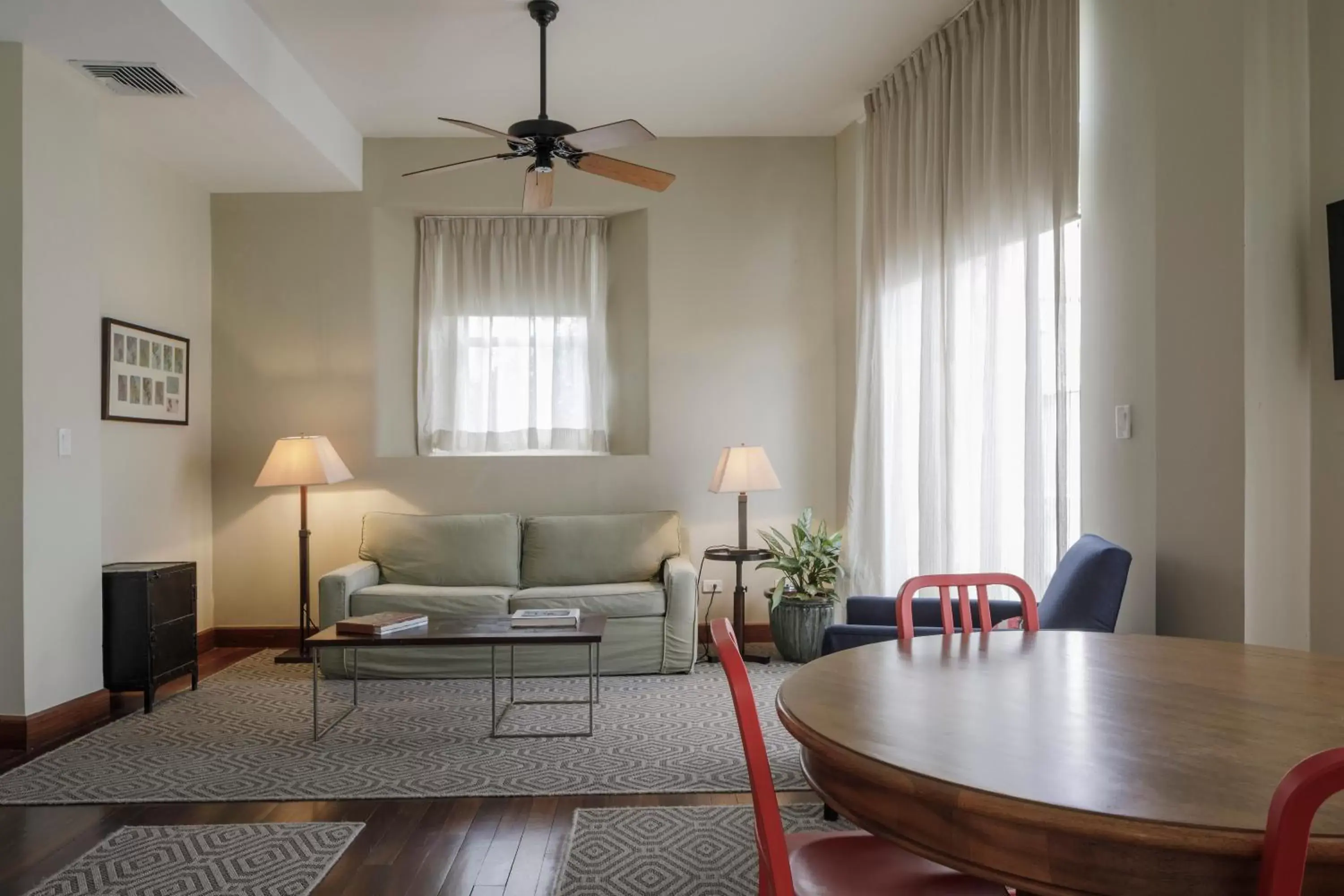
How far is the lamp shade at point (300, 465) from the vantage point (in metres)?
5.01

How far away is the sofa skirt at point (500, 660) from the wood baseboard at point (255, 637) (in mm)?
1014

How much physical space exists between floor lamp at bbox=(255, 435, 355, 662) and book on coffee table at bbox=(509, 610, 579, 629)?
1768 mm

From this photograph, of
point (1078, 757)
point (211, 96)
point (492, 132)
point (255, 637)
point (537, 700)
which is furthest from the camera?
point (255, 637)

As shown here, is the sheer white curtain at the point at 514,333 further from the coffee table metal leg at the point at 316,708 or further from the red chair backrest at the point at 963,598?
the red chair backrest at the point at 963,598

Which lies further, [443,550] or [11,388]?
[443,550]

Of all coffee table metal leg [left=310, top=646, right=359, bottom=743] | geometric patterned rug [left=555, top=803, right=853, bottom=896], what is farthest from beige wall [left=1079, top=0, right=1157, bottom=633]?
coffee table metal leg [left=310, top=646, right=359, bottom=743]

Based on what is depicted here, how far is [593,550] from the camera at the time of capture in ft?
17.1

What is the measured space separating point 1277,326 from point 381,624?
3413 mm

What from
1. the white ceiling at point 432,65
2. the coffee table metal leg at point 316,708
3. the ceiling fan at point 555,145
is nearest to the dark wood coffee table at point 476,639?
the coffee table metal leg at point 316,708

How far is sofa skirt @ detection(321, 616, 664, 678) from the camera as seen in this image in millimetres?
4609

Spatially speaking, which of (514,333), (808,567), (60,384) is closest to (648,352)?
(514,333)

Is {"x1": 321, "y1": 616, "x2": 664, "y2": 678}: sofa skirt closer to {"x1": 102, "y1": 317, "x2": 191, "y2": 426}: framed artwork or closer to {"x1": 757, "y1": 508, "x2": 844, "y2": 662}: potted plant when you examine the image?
{"x1": 757, "y1": 508, "x2": 844, "y2": 662}: potted plant

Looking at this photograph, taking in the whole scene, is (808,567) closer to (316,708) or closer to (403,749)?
(403,749)

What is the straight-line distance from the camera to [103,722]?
12.8ft
